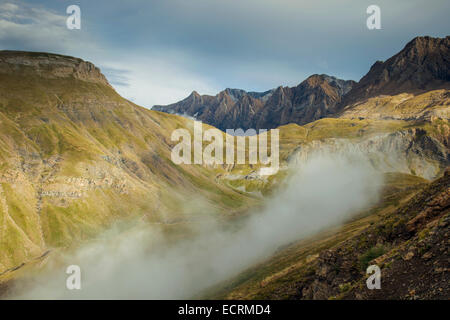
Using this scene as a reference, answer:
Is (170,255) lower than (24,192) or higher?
lower

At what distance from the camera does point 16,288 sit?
138375 millimetres

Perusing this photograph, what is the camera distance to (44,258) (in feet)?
521

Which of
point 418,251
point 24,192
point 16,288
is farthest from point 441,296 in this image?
point 24,192

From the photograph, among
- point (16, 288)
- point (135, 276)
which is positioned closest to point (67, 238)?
point (16, 288)

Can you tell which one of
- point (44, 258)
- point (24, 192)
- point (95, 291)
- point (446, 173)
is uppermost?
point (446, 173)

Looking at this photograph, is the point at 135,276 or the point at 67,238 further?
the point at 67,238

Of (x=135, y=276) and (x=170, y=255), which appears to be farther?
(x=170, y=255)
